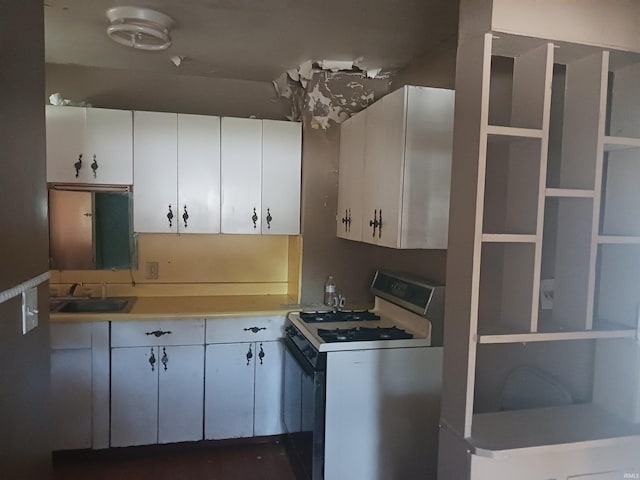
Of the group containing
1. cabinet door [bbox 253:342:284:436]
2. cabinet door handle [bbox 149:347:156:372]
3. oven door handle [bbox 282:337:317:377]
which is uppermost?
oven door handle [bbox 282:337:317:377]

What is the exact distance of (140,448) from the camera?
115 inches

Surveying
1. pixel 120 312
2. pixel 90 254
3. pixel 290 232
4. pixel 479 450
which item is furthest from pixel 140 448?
pixel 479 450

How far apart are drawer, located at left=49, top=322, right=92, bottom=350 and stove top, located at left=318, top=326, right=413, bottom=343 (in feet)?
4.47

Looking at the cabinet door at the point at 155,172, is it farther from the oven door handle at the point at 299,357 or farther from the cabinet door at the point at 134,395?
the oven door handle at the point at 299,357

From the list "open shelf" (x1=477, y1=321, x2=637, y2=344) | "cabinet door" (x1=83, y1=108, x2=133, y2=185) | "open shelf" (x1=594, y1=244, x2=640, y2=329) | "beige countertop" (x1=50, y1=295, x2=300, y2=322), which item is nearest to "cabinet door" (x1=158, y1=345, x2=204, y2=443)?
"beige countertop" (x1=50, y1=295, x2=300, y2=322)

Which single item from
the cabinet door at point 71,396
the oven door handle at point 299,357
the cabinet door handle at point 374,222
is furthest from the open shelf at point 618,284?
the cabinet door at point 71,396

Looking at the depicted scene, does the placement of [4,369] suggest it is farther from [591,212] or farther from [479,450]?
[591,212]

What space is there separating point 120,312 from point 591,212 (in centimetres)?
250

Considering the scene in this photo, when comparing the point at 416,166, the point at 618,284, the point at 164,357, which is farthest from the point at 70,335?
the point at 618,284

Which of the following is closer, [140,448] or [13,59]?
[13,59]

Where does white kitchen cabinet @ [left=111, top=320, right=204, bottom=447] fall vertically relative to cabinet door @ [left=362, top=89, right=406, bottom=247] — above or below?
below

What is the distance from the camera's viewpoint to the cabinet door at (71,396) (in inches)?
109

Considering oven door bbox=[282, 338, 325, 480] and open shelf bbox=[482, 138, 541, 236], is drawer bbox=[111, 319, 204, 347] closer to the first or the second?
oven door bbox=[282, 338, 325, 480]

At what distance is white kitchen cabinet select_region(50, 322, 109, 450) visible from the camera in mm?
2760
